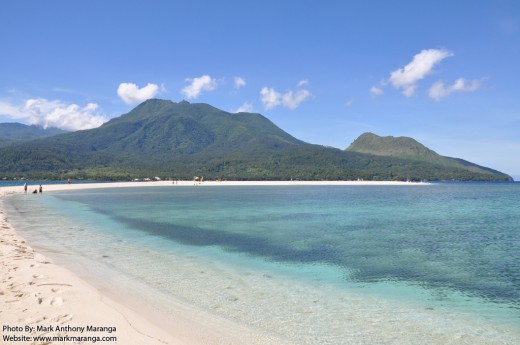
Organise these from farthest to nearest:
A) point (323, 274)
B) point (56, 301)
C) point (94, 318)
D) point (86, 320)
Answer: point (323, 274) → point (56, 301) → point (94, 318) → point (86, 320)

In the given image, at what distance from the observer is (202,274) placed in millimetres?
16609

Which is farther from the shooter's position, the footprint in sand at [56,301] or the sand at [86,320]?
the footprint in sand at [56,301]

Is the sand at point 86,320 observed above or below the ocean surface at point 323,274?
above

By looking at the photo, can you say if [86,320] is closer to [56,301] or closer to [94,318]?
[94,318]

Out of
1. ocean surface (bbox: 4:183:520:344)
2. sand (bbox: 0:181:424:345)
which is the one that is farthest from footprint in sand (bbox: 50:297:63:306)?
ocean surface (bbox: 4:183:520:344)

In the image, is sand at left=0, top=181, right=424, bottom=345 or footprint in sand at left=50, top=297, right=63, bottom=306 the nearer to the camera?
sand at left=0, top=181, right=424, bottom=345

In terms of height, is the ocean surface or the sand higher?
the sand

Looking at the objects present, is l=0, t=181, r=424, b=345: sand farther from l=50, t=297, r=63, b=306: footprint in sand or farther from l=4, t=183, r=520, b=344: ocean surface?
l=4, t=183, r=520, b=344: ocean surface

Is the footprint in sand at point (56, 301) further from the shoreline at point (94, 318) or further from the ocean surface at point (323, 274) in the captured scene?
the ocean surface at point (323, 274)

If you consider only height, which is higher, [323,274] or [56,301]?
[56,301]

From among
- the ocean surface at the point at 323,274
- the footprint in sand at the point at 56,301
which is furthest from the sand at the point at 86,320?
the ocean surface at the point at 323,274

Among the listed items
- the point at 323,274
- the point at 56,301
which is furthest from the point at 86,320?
the point at 323,274

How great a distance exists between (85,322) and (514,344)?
37.7ft

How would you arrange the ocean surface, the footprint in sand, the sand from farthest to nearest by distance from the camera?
the ocean surface < the footprint in sand < the sand
